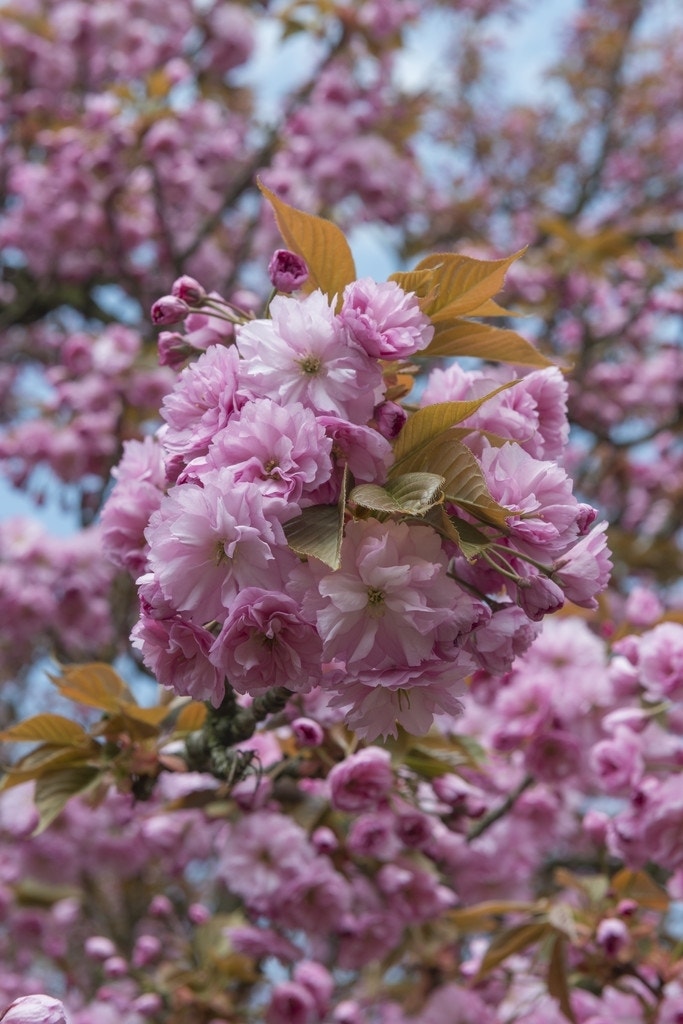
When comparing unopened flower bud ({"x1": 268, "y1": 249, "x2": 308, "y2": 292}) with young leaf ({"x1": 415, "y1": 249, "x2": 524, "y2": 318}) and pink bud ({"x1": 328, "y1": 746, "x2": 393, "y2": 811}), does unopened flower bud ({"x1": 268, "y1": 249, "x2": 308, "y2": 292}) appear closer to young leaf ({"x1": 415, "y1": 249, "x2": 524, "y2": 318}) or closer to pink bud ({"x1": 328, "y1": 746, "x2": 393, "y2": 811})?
young leaf ({"x1": 415, "y1": 249, "x2": 524, "y2": 318})

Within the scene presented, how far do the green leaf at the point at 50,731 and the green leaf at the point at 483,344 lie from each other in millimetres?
790

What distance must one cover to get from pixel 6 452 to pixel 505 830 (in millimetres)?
2216

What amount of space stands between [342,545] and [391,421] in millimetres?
174

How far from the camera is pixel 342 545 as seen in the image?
0.96m

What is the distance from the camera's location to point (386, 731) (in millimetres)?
1006

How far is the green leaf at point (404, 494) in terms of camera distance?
92 centimetres

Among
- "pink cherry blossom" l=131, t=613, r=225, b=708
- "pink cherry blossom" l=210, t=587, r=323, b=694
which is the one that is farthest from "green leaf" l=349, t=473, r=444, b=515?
"pink cherry blossom" l=131, t=613, r=225, b=708

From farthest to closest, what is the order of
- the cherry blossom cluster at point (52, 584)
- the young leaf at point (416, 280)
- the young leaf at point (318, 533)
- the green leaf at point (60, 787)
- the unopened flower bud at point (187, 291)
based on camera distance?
the cherry blossom cluster at point (52, 584), the green leaf at point (60, 787), the unopened flower bud at point (187, 291), the young leaf at point (416, 280), the young leaf at point (318, 533)

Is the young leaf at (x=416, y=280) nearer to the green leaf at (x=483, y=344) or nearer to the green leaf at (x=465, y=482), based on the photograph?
the green leaf at (x=483, y=344)

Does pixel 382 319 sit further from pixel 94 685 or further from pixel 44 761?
pixel 44 761

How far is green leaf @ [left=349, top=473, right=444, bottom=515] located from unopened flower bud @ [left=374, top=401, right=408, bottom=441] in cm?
7

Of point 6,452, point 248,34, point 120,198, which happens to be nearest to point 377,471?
point 6,452

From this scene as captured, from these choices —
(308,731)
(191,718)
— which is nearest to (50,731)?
(191,718)

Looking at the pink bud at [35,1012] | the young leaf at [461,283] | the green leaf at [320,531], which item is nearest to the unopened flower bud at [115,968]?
the pink bud at [35,1012]
